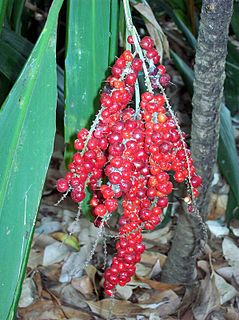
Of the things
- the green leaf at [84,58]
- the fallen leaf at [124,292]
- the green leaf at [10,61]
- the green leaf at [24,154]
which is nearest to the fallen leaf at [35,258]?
the fallen leaf at [124,292]

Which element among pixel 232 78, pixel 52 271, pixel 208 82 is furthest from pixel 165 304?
pixel 232 78

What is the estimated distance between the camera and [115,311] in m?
1.20

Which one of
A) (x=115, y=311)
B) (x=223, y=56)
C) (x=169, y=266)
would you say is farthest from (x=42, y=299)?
(x=223, y=56)

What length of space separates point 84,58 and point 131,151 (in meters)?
0.25

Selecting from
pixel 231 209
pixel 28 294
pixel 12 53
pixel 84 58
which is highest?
pixel 84 58

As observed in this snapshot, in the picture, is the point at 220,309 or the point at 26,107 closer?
the point at 26,107

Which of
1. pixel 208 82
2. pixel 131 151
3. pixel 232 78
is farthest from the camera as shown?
pixel 232 78

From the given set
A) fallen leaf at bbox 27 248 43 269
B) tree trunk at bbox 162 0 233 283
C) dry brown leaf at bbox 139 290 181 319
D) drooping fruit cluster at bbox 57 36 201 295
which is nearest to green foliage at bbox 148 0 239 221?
tree trunk at bbox 162 0 233 283

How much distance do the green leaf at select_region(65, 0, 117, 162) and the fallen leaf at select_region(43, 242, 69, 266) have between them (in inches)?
23.1

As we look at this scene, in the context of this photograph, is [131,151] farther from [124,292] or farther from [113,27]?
[124,292]

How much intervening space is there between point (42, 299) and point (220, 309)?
366mm

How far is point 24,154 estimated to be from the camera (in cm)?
62

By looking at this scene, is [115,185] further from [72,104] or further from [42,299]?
[42,299]

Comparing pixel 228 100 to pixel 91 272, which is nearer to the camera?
pixel 91 272
